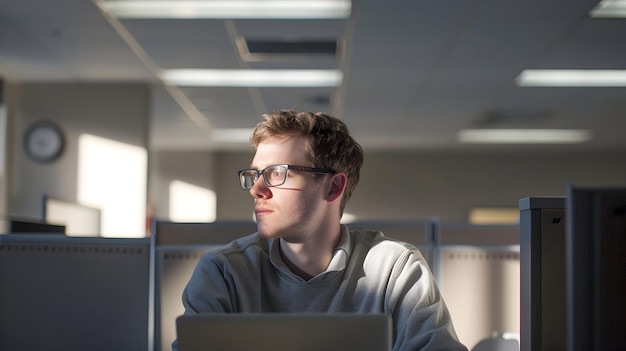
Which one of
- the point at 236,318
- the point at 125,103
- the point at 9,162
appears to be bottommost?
the point at 236,318

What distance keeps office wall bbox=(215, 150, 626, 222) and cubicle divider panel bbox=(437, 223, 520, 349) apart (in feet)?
29.7

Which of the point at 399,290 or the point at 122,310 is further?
the point at 122,310

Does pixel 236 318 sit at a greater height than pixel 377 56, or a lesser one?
lesser

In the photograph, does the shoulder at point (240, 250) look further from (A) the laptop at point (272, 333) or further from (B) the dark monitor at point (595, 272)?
(B) the dark monitor at point (595, 272)

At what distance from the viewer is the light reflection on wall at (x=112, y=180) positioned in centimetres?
715

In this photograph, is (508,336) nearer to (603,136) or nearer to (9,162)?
(9,162)

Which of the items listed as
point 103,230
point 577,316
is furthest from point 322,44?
point 577,316

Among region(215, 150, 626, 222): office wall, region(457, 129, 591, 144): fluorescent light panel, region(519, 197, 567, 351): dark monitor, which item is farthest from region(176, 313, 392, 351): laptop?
region(215, 150, 626, 222): office wall

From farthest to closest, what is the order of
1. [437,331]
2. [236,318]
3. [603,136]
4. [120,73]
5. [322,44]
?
[603,136], [120,73], [322,44], [437,331], [236,318]

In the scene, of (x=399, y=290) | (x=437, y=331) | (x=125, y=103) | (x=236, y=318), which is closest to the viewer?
(x=236, y=318)

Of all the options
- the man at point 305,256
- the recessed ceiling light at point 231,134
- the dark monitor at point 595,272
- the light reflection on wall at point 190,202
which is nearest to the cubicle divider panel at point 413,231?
the man at point 305,256

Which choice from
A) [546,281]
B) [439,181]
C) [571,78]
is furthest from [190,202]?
[546,281]

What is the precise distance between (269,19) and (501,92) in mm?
3008

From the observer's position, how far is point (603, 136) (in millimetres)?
10047
